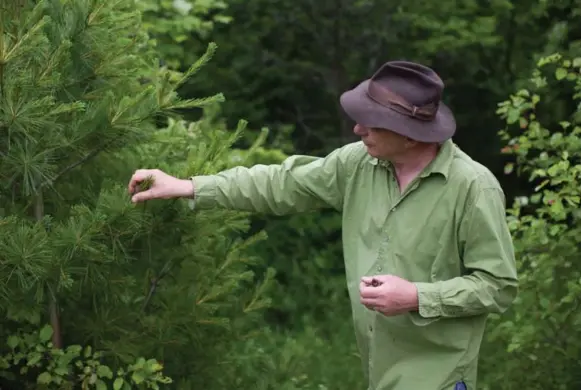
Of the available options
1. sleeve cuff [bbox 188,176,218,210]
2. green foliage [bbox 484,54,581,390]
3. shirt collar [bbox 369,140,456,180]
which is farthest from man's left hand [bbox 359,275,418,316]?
green foliage [bbox 484,54,581,390]

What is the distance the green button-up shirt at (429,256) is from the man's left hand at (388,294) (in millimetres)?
44

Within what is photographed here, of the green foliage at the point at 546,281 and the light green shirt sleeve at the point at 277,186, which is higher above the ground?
the light green shirt sleeve at the point at 277,186

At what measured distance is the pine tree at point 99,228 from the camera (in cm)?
366

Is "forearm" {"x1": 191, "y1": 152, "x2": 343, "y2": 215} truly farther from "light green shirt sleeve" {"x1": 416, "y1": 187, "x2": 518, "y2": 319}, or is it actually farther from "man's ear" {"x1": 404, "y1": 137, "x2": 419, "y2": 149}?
"light green shirt sleeve" {"x1": 416, "y1": 187, "x2": 518, "y2": 319}

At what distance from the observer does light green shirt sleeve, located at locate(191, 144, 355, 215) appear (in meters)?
3.72

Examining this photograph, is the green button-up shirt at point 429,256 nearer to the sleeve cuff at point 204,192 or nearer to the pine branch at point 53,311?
the sleeve cuff at point 204,192

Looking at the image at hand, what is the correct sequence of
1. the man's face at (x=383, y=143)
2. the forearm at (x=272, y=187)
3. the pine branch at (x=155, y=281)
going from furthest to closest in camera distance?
the pine branch at (x=155, y=281) < the forearm at (x=272, y=187) < the man's face at (x=383, y=143)

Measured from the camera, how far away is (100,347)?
4.33m

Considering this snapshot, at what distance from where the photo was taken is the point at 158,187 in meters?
3.67

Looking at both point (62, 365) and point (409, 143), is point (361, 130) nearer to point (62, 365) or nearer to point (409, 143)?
point (409, 143)

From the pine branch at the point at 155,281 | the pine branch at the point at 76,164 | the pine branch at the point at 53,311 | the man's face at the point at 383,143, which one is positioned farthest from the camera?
the pine branch at the point at 155,281

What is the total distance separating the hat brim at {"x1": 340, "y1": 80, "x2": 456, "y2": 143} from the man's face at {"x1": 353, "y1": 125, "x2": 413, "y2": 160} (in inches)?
1.5

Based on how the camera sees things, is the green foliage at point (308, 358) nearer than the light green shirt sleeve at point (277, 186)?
No

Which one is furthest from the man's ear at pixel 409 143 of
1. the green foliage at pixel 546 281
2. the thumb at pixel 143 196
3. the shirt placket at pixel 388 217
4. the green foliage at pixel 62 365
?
the green foliage at pixel 546 281
